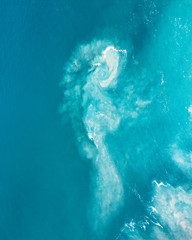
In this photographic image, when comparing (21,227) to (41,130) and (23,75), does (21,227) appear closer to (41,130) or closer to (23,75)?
(41,130)

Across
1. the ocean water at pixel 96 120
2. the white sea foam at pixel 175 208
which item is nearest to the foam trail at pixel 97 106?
the ocean water at pixel 96 120

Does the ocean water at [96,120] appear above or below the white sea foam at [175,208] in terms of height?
above

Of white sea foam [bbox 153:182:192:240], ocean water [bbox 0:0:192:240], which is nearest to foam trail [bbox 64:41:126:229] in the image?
ocean water [bbox 0:0:192:240]

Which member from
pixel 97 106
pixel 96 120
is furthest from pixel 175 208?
pixel 97 106

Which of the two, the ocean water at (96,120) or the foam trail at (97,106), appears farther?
the foam trail at (97,106)

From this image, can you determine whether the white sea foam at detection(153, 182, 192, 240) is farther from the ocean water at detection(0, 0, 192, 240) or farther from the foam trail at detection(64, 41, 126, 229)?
the foam trail at detection(64, 41, 126, 229)

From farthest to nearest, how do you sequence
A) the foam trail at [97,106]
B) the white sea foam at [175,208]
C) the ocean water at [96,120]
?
the foam trail at [97,106]
the ocean water at [96,120]
the white sea foam at [175,208]

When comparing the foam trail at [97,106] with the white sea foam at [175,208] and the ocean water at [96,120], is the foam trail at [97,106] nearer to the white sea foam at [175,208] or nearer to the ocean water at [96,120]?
the ocean water at [96,120]
